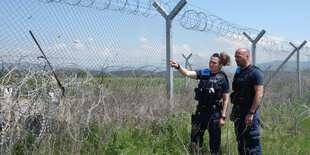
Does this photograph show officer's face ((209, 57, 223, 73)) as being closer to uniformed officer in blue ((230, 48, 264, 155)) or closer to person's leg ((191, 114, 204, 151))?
uniformed officer in blue ((230, 48, 264, 155))

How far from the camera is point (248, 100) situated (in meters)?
3.67

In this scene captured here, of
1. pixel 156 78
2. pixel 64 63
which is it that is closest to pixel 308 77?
pixel 156 78

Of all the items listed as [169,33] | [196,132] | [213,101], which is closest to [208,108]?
[213,101]

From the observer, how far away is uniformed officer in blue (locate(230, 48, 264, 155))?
3.57 meters

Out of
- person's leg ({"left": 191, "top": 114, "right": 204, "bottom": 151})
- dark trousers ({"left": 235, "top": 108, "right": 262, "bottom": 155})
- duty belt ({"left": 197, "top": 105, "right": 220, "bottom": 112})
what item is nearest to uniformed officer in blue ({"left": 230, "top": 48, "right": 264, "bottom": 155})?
dark trousers ({"left": 235, "top": 108, "right": 262, "bottom": 155})

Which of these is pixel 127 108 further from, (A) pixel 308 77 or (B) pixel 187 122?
(A) pixel 308 77

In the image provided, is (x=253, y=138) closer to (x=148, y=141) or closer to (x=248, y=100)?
(x=248, y=100)

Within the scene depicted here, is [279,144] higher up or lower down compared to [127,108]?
lower down

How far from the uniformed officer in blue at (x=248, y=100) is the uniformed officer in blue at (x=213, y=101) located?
0.61ft

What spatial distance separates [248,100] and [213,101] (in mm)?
438

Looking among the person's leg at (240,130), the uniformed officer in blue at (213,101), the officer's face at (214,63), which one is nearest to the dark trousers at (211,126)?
the uniformed officer in blue at (213,101)

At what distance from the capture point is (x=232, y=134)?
4941 millimetres

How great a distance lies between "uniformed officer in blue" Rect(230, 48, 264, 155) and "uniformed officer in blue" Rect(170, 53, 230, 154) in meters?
0.19

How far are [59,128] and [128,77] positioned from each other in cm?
155
